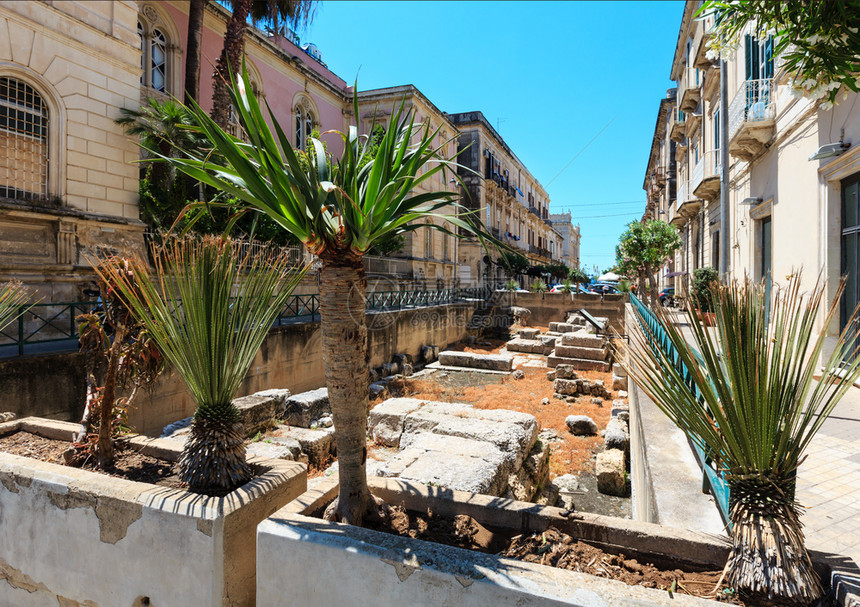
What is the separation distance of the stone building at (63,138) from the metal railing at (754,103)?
41.5 ft

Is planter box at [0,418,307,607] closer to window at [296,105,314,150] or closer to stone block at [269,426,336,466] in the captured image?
stone block at [269,426,336,466]

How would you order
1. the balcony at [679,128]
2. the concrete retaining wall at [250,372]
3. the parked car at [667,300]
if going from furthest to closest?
the balcony at [679,128] < the concrete retaining wall at [250,372] < the parked car at [667,300]

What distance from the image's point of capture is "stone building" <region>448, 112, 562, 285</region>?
32312mm

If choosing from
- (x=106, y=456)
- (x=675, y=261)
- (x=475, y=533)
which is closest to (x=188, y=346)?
(x=106, y=456)

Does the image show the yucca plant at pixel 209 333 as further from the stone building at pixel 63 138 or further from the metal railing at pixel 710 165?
the metal railing at pixel 710 165

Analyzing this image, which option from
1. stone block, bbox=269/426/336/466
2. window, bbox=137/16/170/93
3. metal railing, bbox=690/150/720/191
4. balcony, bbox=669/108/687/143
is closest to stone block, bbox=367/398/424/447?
stone block, bbox=269/426/336/466

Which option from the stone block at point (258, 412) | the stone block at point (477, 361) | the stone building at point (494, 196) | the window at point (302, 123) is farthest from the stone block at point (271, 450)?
the stone building at point (494, 196)

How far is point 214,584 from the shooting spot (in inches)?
81.4

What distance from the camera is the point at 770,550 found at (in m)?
1.58

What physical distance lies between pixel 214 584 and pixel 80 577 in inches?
37.0

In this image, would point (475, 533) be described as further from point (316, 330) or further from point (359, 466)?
point (316, 330)

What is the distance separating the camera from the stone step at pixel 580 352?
13391mm

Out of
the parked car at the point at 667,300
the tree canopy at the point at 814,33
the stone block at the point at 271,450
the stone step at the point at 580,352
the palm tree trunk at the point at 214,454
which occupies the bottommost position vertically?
the stone block at the point at 271,450

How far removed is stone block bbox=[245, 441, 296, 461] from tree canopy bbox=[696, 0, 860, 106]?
504cm
